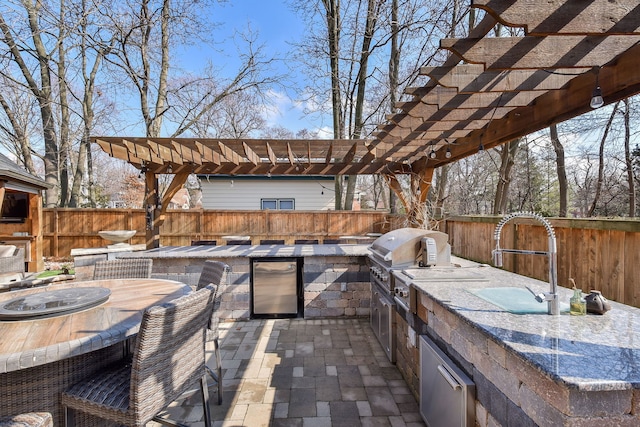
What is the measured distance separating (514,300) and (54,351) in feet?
8.43

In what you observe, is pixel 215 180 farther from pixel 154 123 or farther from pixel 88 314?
pixel 88 314

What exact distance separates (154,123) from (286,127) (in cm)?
832

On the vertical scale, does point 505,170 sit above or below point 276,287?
above

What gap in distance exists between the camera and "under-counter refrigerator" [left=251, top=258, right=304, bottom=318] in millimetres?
4363

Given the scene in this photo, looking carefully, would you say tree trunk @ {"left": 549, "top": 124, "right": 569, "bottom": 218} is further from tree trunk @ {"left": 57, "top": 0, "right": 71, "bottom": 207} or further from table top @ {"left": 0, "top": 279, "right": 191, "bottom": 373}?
tree trunk @ {"left": 57, "top": 0, "right": 71, "bottom": 207}

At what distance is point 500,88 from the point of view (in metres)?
2.39

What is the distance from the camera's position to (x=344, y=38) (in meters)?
9.52

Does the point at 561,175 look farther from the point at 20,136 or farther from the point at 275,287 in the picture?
the point at 20,136

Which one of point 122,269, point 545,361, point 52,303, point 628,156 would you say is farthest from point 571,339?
point 628,156

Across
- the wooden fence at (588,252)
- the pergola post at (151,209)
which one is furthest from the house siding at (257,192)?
the wooden fence at (588,252)

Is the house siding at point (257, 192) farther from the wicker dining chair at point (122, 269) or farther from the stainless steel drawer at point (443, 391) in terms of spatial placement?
the stainless steel drawer at point (443, 391)

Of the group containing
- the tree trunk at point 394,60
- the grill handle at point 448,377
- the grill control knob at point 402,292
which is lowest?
the grill handle at point 448,377

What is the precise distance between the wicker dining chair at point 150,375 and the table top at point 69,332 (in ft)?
0.75

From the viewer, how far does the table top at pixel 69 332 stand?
1433 mm
